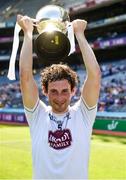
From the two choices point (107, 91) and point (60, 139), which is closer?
point (60, 139)

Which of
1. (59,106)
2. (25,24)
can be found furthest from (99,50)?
(59,106)

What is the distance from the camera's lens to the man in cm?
355

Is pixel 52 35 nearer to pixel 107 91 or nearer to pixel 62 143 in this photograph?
pixel 62 143

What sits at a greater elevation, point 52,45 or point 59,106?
point 52,45

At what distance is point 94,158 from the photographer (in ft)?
45.9

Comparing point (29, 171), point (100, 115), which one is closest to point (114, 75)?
point (100, 115)

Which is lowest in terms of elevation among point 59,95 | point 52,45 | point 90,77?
point 59,95

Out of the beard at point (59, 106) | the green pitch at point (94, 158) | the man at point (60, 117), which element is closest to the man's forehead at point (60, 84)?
the man at point (60, 117)

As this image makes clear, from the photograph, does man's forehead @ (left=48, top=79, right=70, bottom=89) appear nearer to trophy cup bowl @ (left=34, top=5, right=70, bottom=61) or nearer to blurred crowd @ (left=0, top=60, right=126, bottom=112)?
trophy cup bowl @ (left=34, top=5, right=70, bottom=61)

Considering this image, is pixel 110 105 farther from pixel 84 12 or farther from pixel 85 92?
pixel 85 92

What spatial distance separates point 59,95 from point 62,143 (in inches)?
14.8

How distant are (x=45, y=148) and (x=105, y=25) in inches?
1615

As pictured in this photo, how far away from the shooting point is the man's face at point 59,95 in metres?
3.63

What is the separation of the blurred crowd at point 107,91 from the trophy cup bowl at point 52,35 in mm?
Result: 23959
